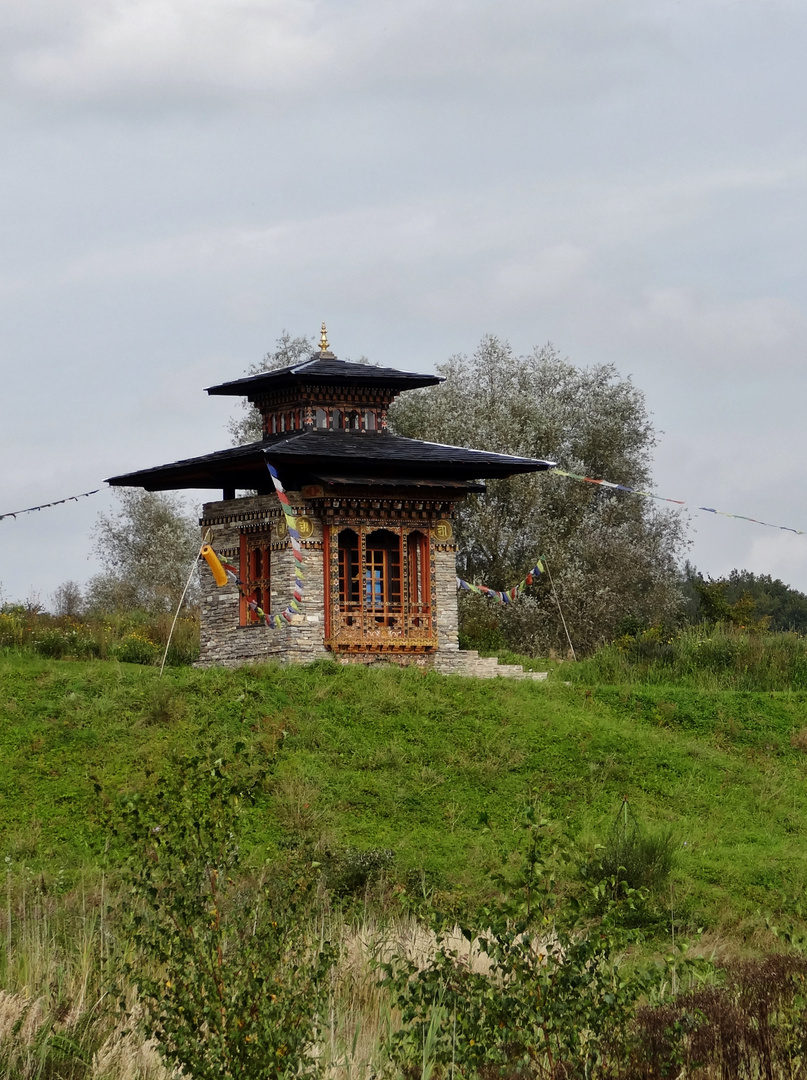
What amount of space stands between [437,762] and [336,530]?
298 inches

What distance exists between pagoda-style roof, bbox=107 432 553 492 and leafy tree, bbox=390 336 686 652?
1143cm

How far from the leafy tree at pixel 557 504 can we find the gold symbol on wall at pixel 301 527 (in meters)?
13.4

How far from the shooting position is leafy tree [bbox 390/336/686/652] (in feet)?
144

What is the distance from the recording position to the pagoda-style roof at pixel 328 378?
31.9 meters

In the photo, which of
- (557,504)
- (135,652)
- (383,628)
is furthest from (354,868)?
(557,504)

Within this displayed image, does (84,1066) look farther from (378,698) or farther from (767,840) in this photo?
(378,698)

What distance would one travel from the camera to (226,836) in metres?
9.80

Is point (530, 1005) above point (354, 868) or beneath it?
above

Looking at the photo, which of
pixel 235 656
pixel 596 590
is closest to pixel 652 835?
pixel 235 656

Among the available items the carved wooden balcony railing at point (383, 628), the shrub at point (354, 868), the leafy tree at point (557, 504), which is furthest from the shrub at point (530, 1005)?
the leafy tree at point (557, 504)

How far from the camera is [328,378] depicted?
32.0 metres

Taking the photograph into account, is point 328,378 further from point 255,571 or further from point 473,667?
point 473,667

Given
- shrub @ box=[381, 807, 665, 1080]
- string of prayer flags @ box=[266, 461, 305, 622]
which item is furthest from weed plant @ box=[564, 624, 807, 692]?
shrub @ box=[381, 807, 665, 1080]

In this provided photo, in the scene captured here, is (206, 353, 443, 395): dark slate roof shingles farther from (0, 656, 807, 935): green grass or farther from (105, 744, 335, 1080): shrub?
(105, 744, 335, 1080): shrub
